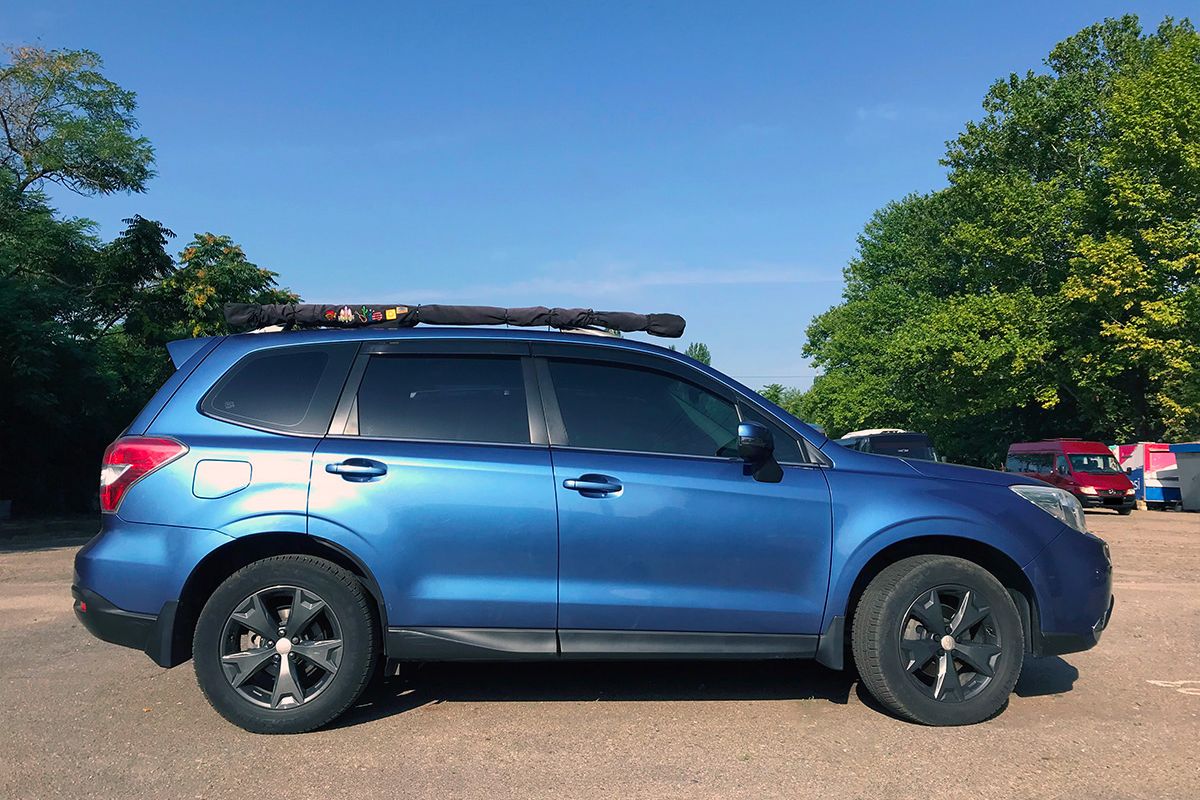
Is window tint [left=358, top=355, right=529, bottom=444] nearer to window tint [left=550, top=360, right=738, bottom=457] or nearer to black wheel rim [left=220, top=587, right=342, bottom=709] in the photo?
window tint [left=550, top=360, right=738, bottom=457]

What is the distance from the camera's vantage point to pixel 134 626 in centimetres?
397

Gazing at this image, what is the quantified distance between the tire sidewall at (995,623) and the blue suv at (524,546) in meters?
0.01

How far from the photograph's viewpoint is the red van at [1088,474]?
23922 millimetres

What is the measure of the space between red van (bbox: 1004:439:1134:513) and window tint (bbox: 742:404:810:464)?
69.1ft

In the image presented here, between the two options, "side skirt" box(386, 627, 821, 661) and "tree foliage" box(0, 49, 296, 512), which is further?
"tree foliage" box(0, 49, 296, 512)

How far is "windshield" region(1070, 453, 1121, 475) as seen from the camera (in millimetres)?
24609

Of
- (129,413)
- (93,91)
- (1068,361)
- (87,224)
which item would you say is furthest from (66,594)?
(1068,361)

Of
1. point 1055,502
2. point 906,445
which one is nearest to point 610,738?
point 1055,502

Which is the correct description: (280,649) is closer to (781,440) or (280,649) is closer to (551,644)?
(551,644)

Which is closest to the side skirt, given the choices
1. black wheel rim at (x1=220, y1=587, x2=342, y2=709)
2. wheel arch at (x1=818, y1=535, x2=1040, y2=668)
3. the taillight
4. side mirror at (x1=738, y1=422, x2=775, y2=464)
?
Answer: black wheel rim at (x1=220, y1=587, x2=342, y2=709)

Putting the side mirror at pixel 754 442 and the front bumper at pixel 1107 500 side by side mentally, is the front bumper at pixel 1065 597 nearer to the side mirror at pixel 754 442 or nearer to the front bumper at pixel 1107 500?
the side mirror at pixel 754 442

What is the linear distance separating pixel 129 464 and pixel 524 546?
1927mm

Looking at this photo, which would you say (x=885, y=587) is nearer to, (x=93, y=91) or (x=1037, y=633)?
(x=1037, y=633)

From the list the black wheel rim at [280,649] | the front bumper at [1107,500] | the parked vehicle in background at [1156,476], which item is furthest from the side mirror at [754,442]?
the parked vehicle in background at [1156,476]
